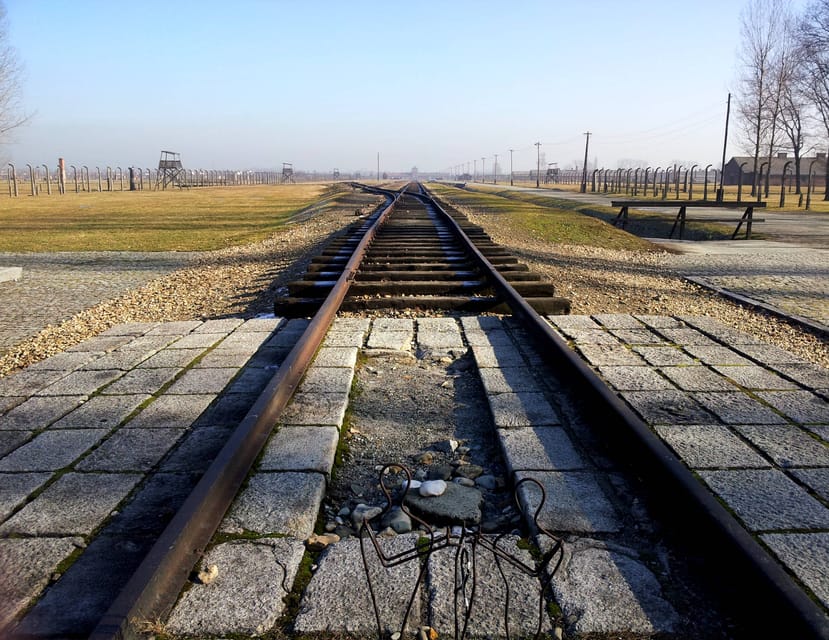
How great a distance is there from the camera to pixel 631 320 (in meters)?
5.22

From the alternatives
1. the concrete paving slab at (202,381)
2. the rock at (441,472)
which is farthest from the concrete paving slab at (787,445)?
the concrete paving slab at (202,381)

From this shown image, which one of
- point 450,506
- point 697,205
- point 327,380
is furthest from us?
point 697,205

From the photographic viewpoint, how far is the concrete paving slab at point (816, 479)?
2.36m

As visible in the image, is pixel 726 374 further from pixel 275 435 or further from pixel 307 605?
pixel 307 605

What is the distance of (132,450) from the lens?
2783 millimetres

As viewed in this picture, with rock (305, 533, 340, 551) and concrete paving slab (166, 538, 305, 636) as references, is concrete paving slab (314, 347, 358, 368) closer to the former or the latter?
rock (305, 533, 340, 551)

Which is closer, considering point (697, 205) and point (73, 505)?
point (73, 505)

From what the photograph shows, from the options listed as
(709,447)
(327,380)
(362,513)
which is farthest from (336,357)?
(709,447)

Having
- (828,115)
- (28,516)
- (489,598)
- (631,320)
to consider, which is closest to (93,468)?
(28,516)

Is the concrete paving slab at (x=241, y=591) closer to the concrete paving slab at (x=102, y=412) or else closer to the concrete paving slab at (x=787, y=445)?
the concrete paving slab at (x=102, y=412)

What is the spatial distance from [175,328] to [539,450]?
11.2 feet

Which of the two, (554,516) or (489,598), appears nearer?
(489,598)

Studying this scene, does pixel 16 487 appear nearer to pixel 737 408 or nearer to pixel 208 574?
pixel 208 574

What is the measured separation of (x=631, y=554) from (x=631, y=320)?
348 centimetres
